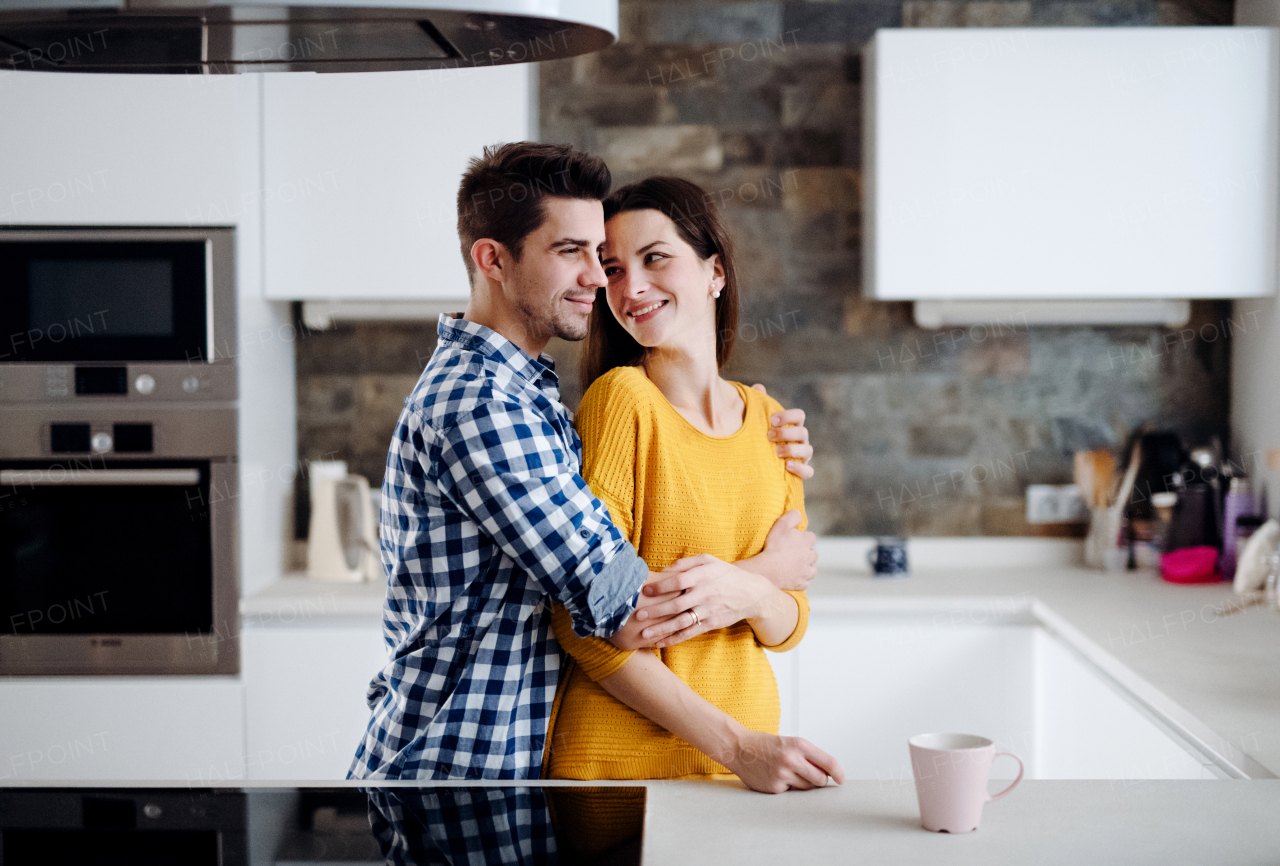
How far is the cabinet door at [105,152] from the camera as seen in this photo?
240 centimetres

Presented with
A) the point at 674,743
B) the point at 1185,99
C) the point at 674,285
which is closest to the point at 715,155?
the point at 1185,99

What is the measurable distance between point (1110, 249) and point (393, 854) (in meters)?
2.21

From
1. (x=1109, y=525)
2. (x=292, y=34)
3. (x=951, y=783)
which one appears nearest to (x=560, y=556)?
(x=951, y=783)

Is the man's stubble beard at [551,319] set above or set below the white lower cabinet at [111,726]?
above

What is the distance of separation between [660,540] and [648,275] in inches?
13.9

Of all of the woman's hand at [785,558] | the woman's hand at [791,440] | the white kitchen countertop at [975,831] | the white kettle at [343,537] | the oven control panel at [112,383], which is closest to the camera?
the white kitchen countertop at [975,831]

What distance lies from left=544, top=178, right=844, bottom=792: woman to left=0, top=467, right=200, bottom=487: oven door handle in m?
1.25

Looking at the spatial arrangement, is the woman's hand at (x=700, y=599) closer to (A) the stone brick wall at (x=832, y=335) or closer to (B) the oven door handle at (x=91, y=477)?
(B) the oven door handle at (x=91, y=477)

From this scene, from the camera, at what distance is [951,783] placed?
0.98 meters

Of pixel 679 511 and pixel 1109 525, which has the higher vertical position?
pixel 679 511

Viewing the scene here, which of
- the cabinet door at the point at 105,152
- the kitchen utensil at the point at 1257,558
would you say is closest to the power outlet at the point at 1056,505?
the kitchen utensil at the point at 1257,558

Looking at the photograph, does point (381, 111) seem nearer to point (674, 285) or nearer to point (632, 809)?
point (674, 285)

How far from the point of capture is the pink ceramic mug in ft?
3.20

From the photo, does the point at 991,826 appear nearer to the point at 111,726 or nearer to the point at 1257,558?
the point at 1257,558
